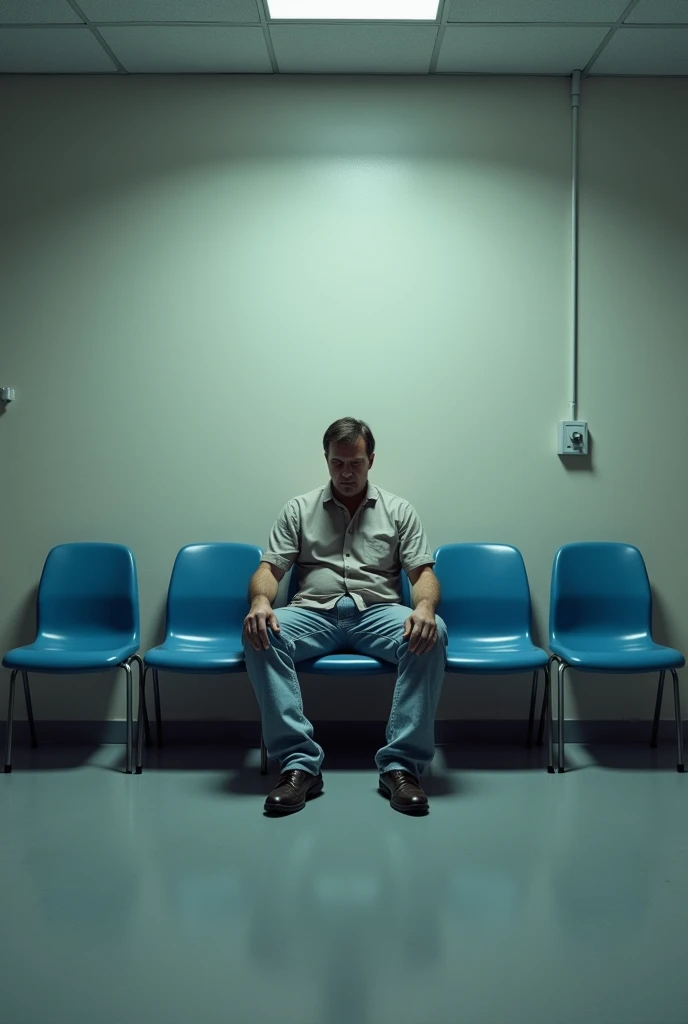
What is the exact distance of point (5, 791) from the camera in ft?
10.1

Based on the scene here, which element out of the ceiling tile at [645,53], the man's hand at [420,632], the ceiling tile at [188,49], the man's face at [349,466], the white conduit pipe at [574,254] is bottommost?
the man's hand at [420,632]

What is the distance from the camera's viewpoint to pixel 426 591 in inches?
129

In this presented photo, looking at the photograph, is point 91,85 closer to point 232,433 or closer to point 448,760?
point 232,433

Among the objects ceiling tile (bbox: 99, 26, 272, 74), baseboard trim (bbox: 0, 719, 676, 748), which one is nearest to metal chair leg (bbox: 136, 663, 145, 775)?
baseboard trim (bbox: 0, 719, 676, 748)

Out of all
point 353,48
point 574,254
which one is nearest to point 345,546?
point 574,254

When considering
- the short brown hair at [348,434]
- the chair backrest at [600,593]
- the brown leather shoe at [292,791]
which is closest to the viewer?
the brown leather shoe at [292,791]

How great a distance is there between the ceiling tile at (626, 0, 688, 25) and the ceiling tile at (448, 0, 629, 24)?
0.21ft

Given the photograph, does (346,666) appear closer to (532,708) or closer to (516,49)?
(532,708)

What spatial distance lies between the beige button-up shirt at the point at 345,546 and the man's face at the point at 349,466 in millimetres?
84

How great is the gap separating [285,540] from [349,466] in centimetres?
39

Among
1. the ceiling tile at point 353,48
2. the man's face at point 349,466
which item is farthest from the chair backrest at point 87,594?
the ceiling tile at point 353,48

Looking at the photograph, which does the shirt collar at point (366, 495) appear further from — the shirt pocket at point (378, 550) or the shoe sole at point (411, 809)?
the shoe sole at point (411, 809)

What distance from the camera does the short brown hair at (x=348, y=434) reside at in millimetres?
3277

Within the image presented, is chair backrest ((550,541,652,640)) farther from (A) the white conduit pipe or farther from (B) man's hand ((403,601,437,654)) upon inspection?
(B) man's hand ((403,601,437,654))
